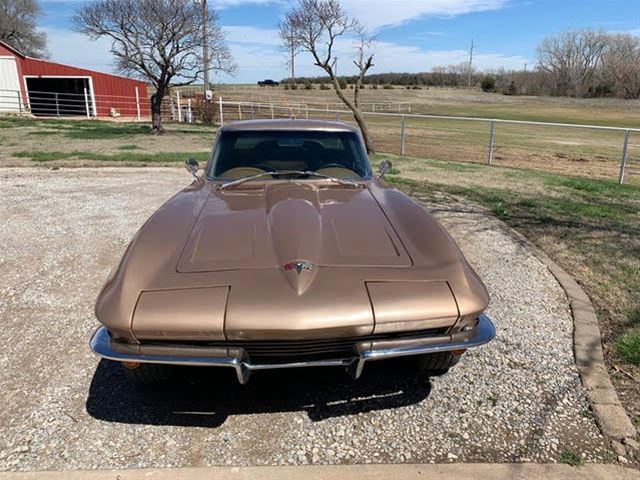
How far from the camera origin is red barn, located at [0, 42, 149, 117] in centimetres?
2641

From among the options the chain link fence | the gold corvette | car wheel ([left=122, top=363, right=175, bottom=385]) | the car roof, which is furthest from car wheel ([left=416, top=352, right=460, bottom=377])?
the chain link fence

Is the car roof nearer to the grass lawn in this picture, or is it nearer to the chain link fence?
the grass lawn

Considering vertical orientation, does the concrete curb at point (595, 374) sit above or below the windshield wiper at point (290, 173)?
below

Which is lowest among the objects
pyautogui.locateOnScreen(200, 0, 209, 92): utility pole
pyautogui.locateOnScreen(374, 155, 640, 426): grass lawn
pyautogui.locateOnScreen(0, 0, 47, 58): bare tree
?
pyautogui.locateOnScreen(374, 155, 640, 426): grass lawn

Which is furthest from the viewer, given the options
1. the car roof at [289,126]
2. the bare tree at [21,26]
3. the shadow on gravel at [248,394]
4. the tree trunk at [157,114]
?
the bare tree at [21,26]

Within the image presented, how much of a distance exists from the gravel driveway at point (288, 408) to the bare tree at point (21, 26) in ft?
205

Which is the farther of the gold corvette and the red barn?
the red barn

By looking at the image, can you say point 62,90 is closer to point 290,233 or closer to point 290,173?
point 290,173

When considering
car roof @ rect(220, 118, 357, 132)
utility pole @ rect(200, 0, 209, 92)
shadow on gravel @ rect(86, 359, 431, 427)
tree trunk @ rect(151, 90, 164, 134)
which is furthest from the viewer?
utility pole @ rect(200, 0, 209, 92)

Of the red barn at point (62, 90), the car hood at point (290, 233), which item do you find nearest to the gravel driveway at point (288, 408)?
the car hood at point (290, 233)

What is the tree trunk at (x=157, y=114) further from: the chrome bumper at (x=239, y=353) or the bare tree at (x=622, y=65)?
the bare tree at (x=622, y=65)

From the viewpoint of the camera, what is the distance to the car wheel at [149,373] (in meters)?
2.39

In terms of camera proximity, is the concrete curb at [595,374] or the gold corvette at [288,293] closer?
the gold corvette at [288,293]

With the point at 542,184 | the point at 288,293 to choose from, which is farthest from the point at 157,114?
the point at 288,293
